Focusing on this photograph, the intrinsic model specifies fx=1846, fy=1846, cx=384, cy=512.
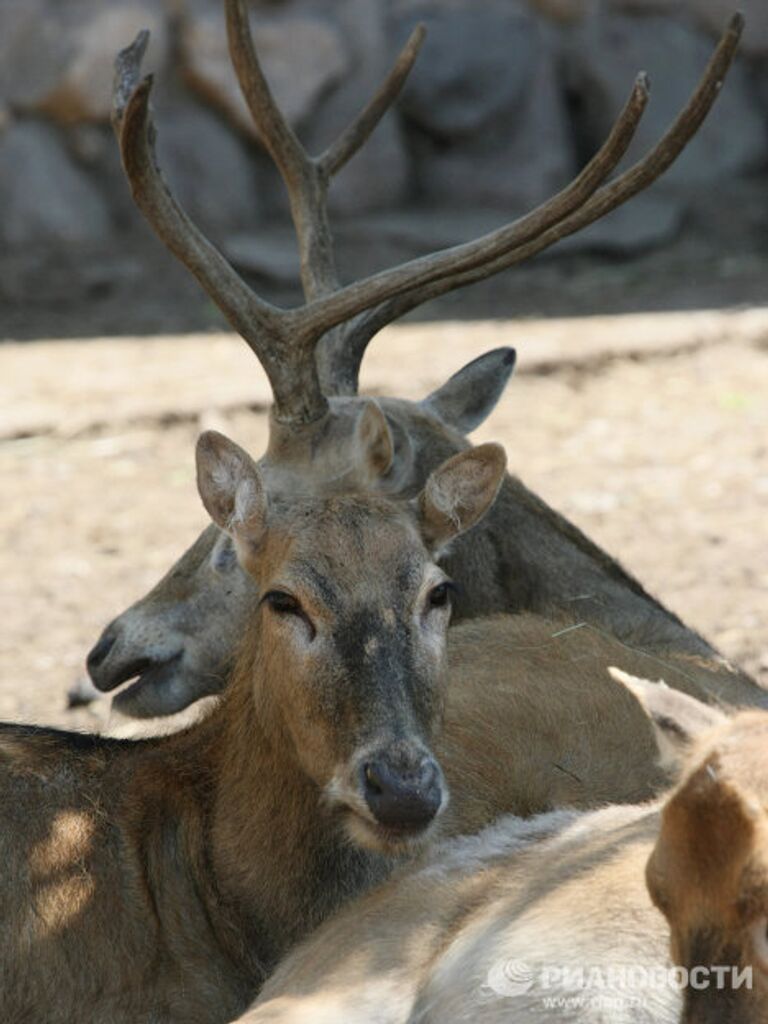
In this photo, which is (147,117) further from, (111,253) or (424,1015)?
(111,253)

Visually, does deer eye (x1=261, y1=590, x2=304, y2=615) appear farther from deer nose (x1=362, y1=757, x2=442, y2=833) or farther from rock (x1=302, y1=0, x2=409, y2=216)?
rock (x1=302, y1=0, x2=409, y2=216)

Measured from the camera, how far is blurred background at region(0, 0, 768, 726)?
28.8 ft

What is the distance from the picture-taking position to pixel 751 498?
8.46m

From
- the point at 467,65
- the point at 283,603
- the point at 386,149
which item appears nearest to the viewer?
the point at 283,603

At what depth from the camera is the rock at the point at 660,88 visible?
44.2 ft

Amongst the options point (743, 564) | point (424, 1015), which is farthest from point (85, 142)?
point (424, 1015)

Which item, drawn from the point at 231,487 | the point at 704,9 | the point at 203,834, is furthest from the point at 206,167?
the point at 203,834

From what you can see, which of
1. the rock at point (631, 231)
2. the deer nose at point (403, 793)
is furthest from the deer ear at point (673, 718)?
the rock at point (631, 231)

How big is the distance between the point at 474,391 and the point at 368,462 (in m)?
0.97

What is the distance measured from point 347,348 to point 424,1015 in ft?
→ 10.8

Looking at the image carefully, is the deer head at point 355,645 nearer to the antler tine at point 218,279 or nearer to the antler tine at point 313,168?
the antler tine at point 218,279

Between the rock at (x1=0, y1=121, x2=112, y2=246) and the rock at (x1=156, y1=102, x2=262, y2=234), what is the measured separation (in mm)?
661

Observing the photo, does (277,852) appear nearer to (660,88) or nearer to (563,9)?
(660,88)

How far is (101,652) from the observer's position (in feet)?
18.3
